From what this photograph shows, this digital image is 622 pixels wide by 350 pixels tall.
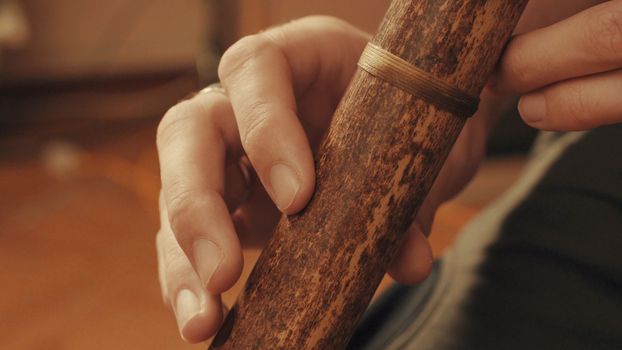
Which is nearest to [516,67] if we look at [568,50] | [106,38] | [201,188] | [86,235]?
[568,50]

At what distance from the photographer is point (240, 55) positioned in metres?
0.52

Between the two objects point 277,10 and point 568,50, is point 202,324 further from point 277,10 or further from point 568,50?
point 277,10

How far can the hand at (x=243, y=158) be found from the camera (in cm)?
44

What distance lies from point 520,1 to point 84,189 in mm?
1624

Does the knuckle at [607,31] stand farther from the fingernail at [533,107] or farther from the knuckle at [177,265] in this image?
the knuckle at [177,265]

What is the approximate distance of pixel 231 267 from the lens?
0.44 meters

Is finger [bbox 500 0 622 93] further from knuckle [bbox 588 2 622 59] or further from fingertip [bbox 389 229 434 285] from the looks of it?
fingertip [bbox 389 229 434 285]

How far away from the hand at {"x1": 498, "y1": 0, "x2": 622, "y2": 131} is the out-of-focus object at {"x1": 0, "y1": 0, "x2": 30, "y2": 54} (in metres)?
2.24

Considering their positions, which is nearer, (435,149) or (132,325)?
(435,149)

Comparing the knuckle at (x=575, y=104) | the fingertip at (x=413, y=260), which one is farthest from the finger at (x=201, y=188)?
the knuckle at (x=575, y=104)

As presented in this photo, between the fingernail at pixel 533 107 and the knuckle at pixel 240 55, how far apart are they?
219mm

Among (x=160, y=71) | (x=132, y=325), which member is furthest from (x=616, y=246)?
(x=160, y=71)

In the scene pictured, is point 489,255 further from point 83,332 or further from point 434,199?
point 83,332

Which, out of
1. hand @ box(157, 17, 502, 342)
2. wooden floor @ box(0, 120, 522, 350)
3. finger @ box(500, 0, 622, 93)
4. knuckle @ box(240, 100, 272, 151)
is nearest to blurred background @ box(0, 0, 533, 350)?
wooden floor @ box(0, 120, 522, 350)
